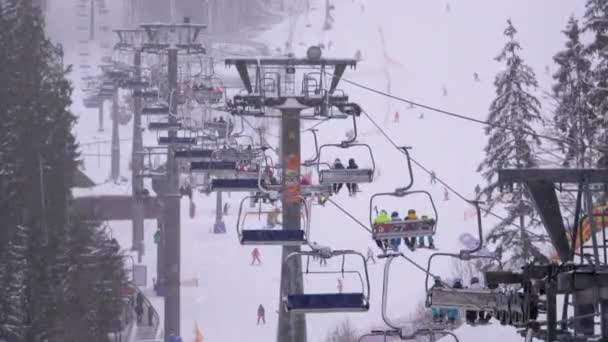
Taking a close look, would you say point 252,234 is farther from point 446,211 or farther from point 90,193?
point 90,193

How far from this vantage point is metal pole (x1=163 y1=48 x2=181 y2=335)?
22.3m

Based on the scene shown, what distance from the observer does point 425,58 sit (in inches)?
2864

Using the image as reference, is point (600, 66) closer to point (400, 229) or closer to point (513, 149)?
point (513, 149)

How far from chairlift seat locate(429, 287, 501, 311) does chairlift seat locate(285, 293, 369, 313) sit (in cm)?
265

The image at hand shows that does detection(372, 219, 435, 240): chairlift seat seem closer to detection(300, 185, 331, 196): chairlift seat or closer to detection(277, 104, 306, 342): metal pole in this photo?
detection(277, 104, 306, 342): metal pole

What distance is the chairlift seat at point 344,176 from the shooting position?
43.3ft

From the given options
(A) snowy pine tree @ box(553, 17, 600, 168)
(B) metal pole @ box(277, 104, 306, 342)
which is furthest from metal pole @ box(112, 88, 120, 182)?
(B) metal pole @ box(277, 104, 306, 342)

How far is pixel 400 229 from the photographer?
1084cm

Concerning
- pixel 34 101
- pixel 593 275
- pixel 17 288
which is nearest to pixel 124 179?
pixel 34 101

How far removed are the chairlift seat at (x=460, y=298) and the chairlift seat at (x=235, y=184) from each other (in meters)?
6.61

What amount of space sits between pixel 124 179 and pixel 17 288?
78.2 ft

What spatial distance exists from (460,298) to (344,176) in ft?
17.9

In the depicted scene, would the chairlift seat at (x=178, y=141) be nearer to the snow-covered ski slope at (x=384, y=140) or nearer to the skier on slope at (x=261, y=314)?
the snow-covered ski slope at (x=384, y=140)

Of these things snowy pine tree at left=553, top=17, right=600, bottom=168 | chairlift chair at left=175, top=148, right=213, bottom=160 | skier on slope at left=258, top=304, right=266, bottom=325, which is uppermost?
snowy pine tree at left=553, top=17, right=600, bottom=168
